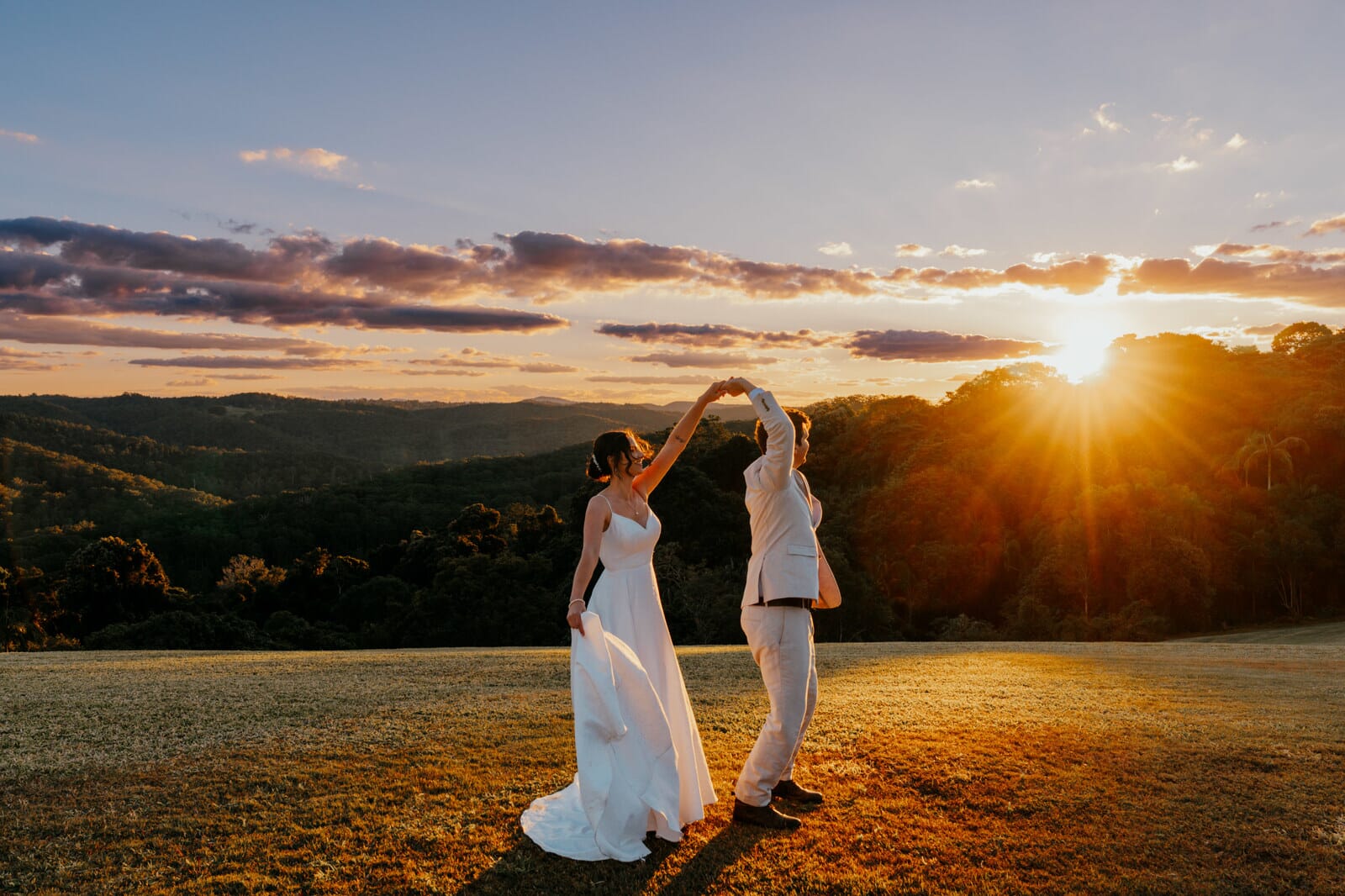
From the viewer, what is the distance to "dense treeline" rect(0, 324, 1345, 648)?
39.8m

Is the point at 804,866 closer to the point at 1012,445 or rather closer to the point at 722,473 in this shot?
the point at 722,473

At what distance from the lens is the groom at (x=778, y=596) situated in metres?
5.73

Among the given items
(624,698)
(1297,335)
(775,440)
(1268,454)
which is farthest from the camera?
(1297,335)

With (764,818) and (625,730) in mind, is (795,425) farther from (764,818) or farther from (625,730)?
(764,818)

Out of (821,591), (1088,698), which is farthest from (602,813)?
(1088,698)

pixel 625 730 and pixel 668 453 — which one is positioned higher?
pixel 668 453

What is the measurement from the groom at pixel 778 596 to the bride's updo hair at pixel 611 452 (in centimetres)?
81

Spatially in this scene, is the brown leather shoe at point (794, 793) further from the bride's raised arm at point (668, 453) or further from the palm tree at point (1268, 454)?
the palm tree at point (1268, 454)

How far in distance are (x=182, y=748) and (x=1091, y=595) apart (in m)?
40.4

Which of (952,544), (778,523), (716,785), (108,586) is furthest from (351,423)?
(778,523)

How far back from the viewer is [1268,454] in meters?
48.2

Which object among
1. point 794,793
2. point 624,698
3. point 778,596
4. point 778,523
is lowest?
point 794,793

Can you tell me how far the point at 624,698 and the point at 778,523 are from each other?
5.11 feet

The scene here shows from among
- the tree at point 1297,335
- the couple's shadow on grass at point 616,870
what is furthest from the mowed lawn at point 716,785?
the tree at point 1297,335
